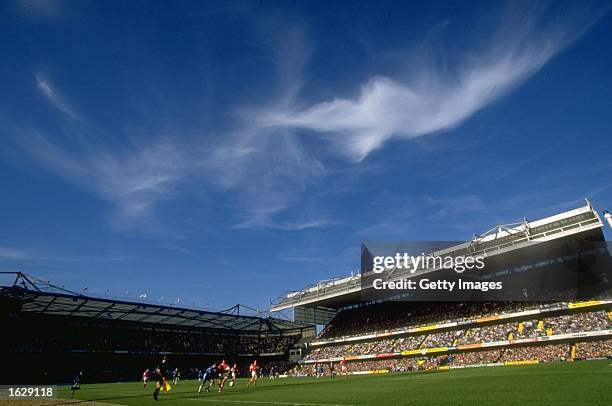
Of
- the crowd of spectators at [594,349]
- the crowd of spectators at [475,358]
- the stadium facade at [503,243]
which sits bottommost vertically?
the crowd of spectators at [475,358]

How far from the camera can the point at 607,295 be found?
142ft

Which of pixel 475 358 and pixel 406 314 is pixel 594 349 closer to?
pixel 475 358

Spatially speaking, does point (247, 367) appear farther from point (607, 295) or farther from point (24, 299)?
point (607, 295)

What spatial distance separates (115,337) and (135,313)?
6.88 meters

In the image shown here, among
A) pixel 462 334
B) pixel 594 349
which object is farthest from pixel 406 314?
pixel 594 349

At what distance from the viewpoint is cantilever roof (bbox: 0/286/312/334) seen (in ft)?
169

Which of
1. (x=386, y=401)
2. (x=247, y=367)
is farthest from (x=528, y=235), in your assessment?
(x=247, y=367)

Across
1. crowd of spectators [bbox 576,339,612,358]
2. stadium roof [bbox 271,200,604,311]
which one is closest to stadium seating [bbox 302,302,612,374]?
crowd of spectators [bbox 576,339,612,358]

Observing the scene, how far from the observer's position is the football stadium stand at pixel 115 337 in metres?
53.7

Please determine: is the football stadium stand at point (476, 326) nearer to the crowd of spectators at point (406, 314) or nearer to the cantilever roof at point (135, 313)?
the crowd of spectators at point (406, 314)

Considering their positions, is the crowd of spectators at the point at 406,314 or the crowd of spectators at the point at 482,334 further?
the crowd of spectators at the point at 406,314

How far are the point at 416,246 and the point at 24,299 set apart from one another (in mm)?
51184

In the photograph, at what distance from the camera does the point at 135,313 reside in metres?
62.0

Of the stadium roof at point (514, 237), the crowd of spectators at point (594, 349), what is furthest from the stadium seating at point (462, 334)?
the stadium roof at point (514, 237)
